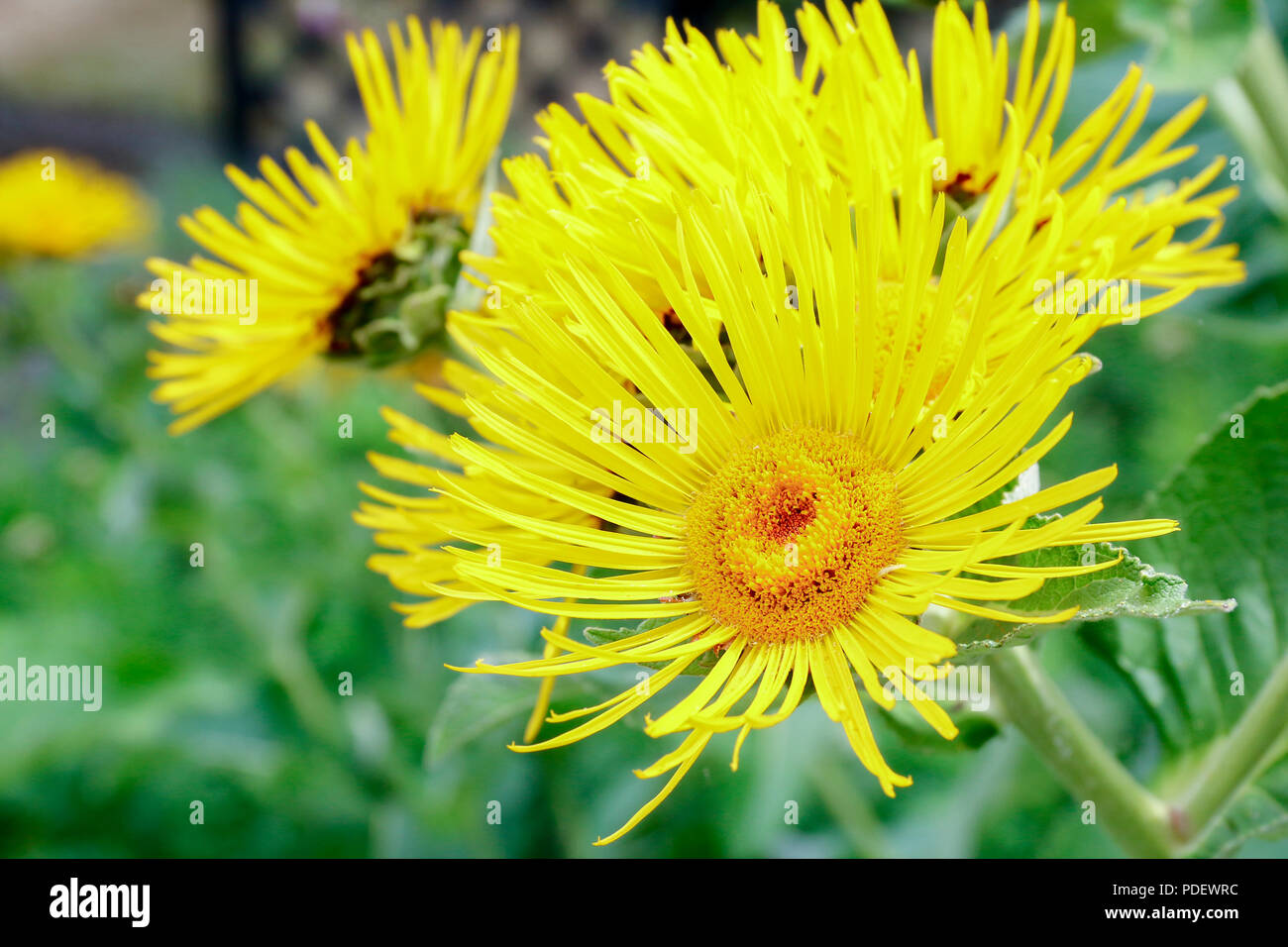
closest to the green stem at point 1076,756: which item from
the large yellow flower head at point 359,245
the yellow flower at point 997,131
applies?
the yellow flower at point 997,131

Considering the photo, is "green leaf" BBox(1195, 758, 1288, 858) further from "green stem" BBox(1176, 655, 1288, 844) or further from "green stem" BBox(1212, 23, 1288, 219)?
"green stem" BBox(1212, 23, 1288, 219)

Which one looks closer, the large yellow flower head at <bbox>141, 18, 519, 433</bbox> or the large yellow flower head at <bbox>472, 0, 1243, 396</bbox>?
the large yellow flower head at <bbox>472, 0, 1243, 396</bbox>

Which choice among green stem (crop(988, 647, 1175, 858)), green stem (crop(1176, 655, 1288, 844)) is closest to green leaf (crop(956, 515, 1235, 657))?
green stem (crop(988, 647, 1175, 858))

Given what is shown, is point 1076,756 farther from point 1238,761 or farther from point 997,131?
point 997,131

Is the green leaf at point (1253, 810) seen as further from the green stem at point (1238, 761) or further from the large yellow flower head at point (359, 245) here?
the large yellow flower head at point (359, 245)

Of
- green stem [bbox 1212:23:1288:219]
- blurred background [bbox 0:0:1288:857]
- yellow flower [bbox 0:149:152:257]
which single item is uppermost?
yellow flower [bbox 0:149:152:257]
